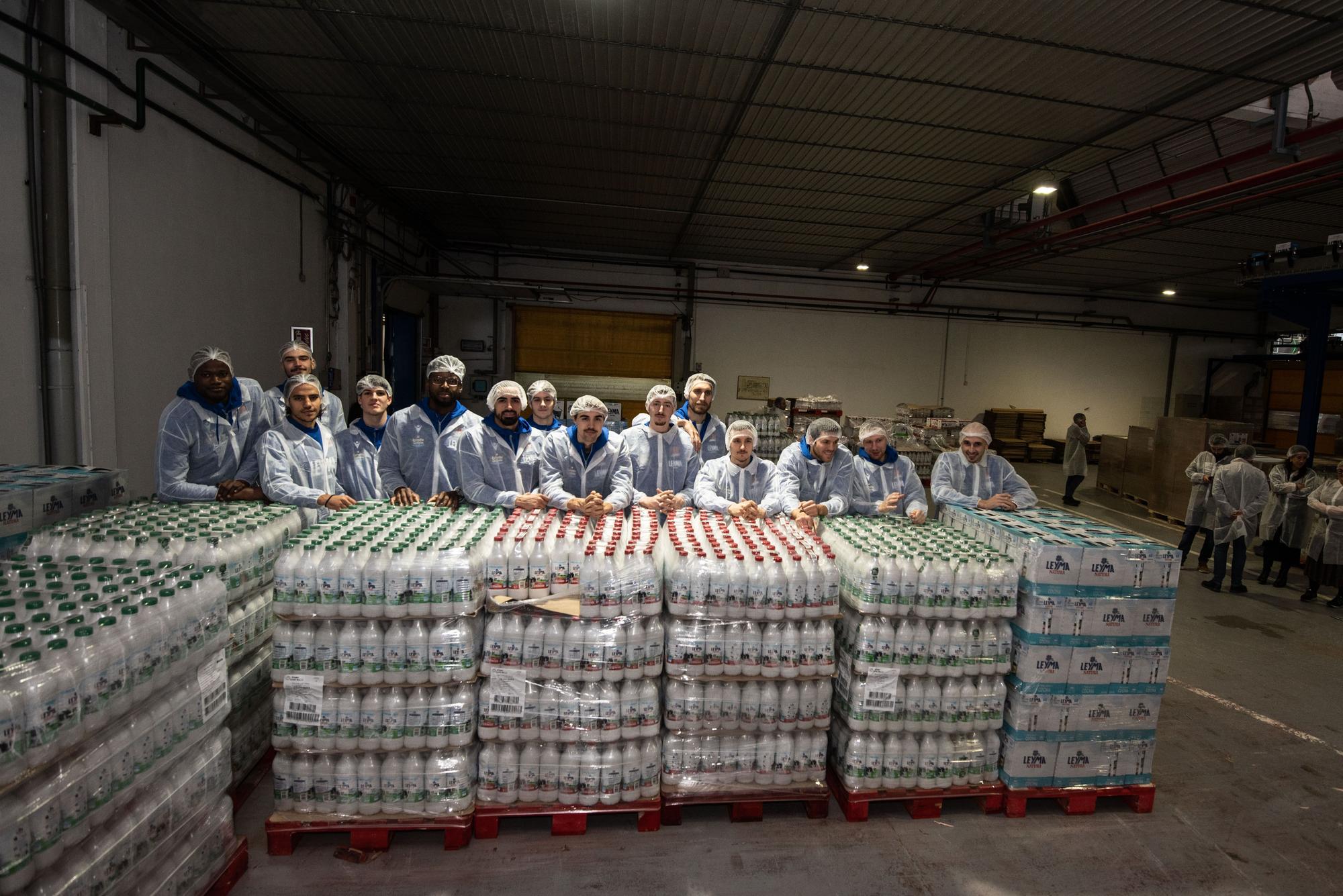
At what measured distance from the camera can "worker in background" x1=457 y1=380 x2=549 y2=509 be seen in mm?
5141

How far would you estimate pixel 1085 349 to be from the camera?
64.7 ft

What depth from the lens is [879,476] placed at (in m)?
5.63

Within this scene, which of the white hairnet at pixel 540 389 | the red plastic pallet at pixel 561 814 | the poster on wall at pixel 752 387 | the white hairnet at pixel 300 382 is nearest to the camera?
the red plastic pallet at pixel 561 814

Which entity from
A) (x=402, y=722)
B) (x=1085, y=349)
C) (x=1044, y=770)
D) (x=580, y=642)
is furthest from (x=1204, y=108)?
(x=1085, y=349)

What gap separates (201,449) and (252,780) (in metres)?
2.47

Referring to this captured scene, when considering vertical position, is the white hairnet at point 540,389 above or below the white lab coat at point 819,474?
above

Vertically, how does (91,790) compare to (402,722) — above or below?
above

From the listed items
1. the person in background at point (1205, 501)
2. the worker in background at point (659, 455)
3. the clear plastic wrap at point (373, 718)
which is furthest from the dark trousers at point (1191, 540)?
the clear plastic wrap at point (373, 718)

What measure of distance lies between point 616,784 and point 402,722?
120cm

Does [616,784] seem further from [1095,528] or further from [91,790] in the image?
[1095,528]

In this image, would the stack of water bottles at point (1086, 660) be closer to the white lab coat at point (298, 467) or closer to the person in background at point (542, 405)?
the person in background at point (542, 405)

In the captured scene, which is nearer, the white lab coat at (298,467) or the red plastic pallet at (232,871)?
the red plastic pallet at (232,871)

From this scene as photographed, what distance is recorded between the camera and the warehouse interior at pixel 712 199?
3.66 metres

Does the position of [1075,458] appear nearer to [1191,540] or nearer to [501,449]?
[1191,540]
